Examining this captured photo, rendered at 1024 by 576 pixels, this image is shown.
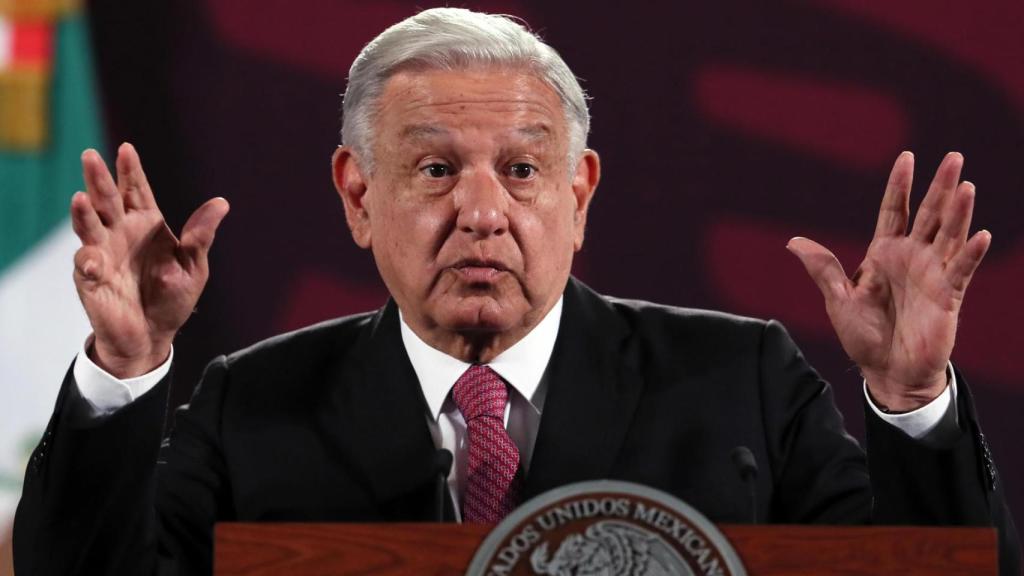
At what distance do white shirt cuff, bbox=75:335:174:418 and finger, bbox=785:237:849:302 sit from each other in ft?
2.74

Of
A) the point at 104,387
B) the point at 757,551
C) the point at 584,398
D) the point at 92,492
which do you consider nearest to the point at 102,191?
the point at 104,387

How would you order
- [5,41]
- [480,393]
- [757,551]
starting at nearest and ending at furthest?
[757,551]
[480,393]
[5,41]

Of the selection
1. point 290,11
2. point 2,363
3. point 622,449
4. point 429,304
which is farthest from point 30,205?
point 622,449

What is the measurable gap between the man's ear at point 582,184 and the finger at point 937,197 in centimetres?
57

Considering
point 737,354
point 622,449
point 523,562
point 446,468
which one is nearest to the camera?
point 523,562

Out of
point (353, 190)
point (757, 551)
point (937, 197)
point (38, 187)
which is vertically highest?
point (937, 197)

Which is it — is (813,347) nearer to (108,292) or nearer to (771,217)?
(771,217)

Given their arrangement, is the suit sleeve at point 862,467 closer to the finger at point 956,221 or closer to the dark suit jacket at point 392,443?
the dark suit jacket at point 392,443

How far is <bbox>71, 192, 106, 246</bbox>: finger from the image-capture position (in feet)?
5.32

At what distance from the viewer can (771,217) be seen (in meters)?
3.14

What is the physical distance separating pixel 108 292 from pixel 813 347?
1.94 m

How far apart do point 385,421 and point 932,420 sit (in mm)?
755

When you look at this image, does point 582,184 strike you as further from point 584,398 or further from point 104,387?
point 104,387

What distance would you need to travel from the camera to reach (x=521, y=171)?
1.95m
